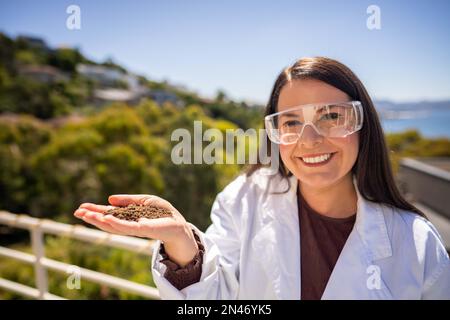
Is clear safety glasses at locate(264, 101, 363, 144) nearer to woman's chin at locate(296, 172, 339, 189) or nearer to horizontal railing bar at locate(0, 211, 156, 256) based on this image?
woman's chin at locate(296, 172, 339, 189)

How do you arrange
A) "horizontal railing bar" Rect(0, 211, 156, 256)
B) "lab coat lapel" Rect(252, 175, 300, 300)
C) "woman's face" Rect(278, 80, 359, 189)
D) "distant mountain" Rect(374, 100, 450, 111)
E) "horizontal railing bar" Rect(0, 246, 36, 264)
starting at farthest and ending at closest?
"horizontal railing bar" Rect(0, 246, 36, 264) → "horizontal railing bar" Rect(0, 211, 156, 256) → "distant mountain" Rect(374, 100, 450, 111) → "lab coat lapel" Rect(252, 175, 300, 300) → "woman's face" Rect(278, 80, 359, 189)

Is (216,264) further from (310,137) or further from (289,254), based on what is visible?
(310,137)

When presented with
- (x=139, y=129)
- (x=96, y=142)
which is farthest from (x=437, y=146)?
(x=96, y=142)

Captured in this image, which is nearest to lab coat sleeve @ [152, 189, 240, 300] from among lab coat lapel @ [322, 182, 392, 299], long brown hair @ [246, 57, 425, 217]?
lab coat lapel @ [322, 182, 392, 299]

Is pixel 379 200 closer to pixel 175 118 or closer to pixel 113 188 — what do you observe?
pixel 175 118

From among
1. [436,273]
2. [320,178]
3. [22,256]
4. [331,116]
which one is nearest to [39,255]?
[22,256]

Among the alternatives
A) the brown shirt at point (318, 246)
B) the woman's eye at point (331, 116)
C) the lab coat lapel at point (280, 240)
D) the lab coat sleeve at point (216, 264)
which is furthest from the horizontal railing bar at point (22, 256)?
the woman's eye at point (331, 116)
